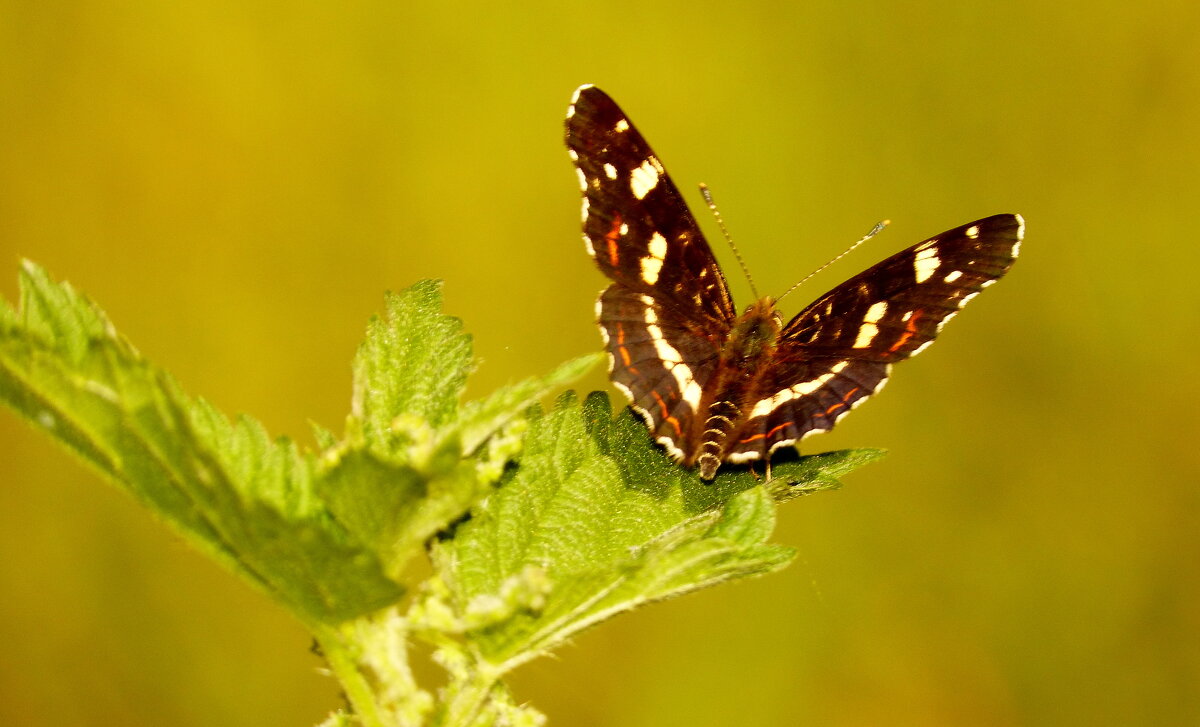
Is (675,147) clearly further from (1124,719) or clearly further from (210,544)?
(210,544)

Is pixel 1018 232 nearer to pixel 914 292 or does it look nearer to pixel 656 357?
pixel 914 292

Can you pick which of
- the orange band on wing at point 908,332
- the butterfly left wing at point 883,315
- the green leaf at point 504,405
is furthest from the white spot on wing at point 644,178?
the green leaf at point 504,405

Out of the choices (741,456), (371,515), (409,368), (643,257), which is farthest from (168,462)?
(643,257)

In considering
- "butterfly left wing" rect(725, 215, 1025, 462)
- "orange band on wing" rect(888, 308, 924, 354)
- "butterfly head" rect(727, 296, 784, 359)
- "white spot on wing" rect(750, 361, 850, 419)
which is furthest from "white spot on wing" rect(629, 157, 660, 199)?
"orange band on wing" rect(888, 308, 924, 354)

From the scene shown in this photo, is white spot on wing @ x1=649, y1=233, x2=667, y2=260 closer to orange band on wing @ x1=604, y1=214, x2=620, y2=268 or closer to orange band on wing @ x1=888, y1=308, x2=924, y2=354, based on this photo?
orange band on wing @ x1=604, y1=214, x2=620, y2=268

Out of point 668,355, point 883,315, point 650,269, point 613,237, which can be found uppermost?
point 613,237

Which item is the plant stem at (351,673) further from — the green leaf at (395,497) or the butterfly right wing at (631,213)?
the butterfly right wing at (631,213)

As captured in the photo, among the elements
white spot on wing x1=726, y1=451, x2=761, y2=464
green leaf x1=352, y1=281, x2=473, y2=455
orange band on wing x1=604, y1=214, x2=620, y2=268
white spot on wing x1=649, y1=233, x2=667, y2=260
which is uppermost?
orange band on wing x1=604, y1=214, x2=620, y2=268
